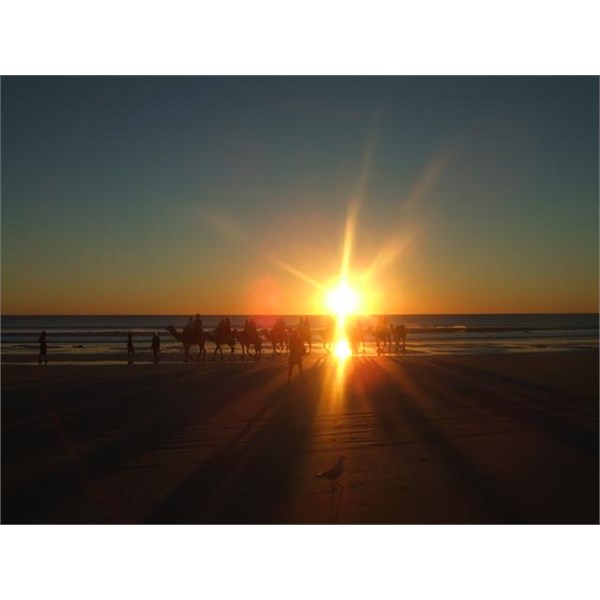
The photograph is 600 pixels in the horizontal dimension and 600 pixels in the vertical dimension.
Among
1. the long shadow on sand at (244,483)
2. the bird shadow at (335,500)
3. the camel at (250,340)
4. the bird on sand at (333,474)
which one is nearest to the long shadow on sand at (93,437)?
the long shadow on sand at (244,483)

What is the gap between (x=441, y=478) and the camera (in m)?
8.44

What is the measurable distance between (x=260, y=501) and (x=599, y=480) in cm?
476

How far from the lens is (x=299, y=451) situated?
32.9ft

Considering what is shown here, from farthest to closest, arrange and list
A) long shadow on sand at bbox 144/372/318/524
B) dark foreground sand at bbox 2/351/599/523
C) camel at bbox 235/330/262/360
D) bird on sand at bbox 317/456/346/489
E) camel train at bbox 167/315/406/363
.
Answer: camel at bbox 235/330/262/360
camel train at bbox 167/315/406/363
bird on sand at bbox 317/456/346/489
dark foreground sand at bbox 2/351/599/523
long shadow on sand at bbox 144/372/318/524

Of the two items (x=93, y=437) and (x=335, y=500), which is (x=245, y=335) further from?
(x=335, y=500)

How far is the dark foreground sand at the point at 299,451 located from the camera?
7.34 m

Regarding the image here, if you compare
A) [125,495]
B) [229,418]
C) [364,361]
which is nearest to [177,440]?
[229,418]

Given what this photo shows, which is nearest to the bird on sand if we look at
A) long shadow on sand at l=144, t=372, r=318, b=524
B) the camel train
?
long shadow on sand at l=144, t=372, r=318, b=524

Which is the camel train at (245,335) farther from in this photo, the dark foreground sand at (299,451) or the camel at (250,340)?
the dark foreground sand at (299,451)

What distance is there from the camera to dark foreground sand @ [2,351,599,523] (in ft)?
24.1

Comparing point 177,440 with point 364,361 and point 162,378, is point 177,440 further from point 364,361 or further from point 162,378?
point 364,361

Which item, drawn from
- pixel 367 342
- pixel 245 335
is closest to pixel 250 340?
pixel 245 335

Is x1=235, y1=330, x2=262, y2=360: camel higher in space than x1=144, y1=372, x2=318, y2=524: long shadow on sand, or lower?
higher

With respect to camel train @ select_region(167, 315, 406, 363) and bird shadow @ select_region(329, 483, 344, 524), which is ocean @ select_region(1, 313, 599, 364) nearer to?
camel train @ select_region(167, 315, 406, 363)
